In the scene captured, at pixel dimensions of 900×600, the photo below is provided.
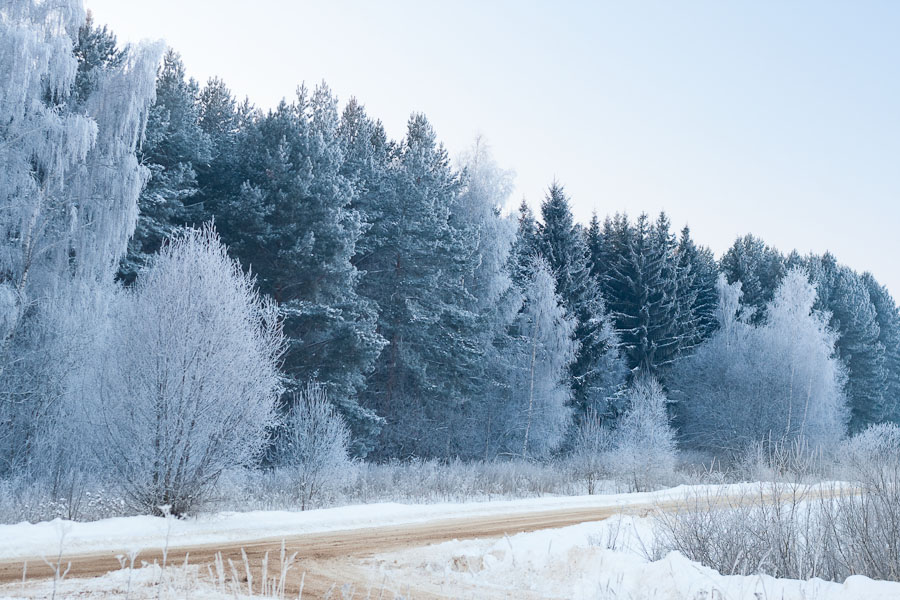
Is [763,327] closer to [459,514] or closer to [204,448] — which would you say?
[459,514]

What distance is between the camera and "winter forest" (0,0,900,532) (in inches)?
633

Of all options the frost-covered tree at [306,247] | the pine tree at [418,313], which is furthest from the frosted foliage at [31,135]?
the pine tree at [418,313]

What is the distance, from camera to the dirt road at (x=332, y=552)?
337 inches

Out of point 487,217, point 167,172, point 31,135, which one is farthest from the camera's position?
point 487,217

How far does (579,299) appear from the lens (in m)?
42.3

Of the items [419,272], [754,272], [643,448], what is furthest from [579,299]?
[754,272]

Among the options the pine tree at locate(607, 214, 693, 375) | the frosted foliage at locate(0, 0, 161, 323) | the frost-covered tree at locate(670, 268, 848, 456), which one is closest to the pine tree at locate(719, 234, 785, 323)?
the frost-covered tree at locate(670, 268, 848, 456)

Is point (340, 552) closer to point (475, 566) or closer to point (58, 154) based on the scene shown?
point (475, 566)

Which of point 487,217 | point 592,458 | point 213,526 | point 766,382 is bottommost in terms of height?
point 213,526

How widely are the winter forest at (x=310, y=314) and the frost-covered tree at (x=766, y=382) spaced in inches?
6.3

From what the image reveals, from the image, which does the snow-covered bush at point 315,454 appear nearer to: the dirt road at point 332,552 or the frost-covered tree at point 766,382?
the dirt road at point 332,552

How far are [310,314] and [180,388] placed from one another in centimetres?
1272

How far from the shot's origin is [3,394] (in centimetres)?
2061

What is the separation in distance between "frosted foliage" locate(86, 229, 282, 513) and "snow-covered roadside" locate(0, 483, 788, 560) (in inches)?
44.7
